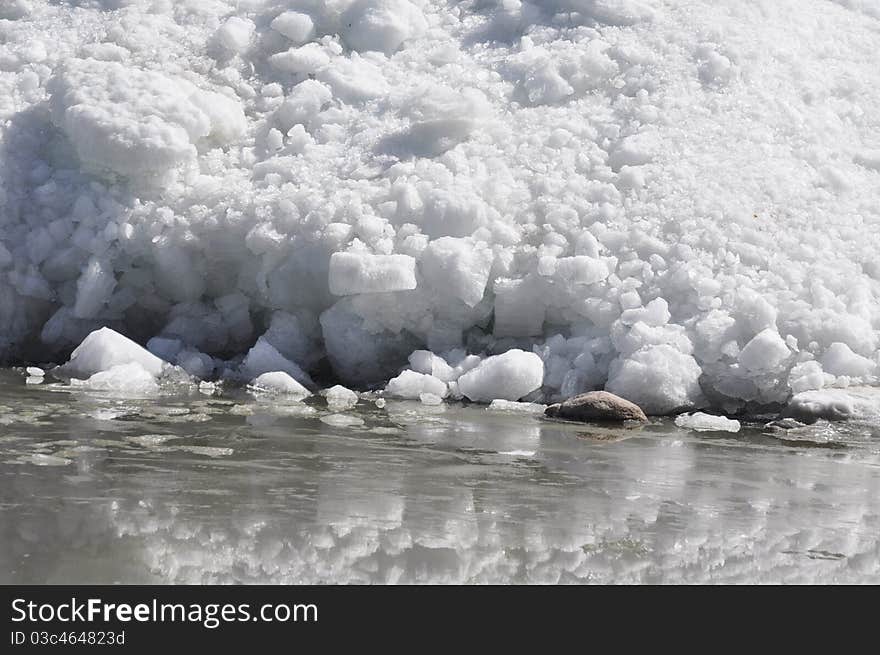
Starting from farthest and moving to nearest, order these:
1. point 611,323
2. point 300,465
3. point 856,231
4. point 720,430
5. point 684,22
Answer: point 684,22
point 856,231
point 611,323
point 720,430
point 300,465

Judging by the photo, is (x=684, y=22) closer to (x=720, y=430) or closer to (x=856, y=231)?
(x=856, y=231)

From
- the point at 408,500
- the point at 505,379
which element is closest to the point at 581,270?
the point at 505,379

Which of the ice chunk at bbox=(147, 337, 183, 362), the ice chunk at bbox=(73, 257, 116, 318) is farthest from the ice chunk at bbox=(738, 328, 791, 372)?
the ice chunk at bbox=(73, 257, 116, 318)

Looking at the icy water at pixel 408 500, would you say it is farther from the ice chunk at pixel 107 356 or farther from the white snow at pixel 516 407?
the ice chunk at pixel 107 356

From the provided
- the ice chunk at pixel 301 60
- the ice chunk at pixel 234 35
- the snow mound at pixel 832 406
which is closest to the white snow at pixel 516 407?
the snow mound at pixel 832 406

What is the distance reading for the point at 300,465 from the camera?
489cm

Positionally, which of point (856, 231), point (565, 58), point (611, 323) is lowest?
point (611, 323)

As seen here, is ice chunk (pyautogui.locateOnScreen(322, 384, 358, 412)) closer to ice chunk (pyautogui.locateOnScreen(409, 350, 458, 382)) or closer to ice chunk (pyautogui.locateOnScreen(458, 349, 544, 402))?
ice chunk (pyautogui.locateOnScreen(409, 350, 458, 382))

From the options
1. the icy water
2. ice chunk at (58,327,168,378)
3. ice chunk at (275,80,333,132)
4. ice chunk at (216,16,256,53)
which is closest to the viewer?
the icy water

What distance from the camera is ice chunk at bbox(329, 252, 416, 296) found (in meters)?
7.59

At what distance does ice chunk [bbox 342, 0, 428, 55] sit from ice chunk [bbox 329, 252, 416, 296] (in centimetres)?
264

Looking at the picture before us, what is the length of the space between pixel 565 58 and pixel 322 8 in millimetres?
2051

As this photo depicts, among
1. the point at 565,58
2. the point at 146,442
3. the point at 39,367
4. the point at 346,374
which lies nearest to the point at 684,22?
the point at 565,58

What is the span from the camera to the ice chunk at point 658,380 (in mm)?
7082
